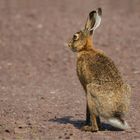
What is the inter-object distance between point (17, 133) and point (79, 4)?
12295mm

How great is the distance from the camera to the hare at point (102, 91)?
820 centimetres

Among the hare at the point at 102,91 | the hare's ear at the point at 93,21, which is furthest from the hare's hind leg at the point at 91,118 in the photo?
the hare's ear at the point at 93,21

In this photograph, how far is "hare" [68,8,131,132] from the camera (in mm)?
8195

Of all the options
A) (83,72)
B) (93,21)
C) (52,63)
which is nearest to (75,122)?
(83,72)

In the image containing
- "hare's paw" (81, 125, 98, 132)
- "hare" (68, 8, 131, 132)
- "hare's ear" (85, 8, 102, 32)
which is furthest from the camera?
"hare's ear" (85, 8, 102, 32)

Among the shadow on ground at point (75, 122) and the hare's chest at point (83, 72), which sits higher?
the hare's chest at point (83, 72)

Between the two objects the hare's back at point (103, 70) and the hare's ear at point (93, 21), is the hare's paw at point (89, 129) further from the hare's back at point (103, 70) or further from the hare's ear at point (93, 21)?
the hare's ear at point (93, 21)

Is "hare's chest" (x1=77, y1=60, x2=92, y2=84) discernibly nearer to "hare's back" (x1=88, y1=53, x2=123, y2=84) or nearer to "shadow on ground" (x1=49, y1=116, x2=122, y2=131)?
"hare's back" (x1=88, y1=53, x2=123, y2=84)

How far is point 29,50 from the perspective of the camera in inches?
572

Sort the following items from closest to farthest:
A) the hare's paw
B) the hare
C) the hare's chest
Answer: the hare < the hare's paw < the hare's chest

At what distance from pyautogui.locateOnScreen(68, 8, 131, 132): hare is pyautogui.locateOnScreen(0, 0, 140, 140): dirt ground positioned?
0.19 meters

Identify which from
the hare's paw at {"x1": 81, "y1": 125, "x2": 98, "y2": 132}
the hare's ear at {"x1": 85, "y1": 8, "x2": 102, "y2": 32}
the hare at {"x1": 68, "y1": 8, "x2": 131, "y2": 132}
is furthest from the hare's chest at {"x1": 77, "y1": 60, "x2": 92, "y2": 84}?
the hare's ear at {"x1": 85, "y1": 8, "x2": 102, "y2": 32}

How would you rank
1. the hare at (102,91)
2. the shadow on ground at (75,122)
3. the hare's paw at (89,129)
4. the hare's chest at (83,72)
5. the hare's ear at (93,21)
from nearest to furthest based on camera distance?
the hare at (102,91) → the hare's paw at (89,129) → the hare's chest at (83,72) → the shadow on ground at (75,122) → the hare's ear at (93,21)

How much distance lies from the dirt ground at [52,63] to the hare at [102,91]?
0.63 ft
